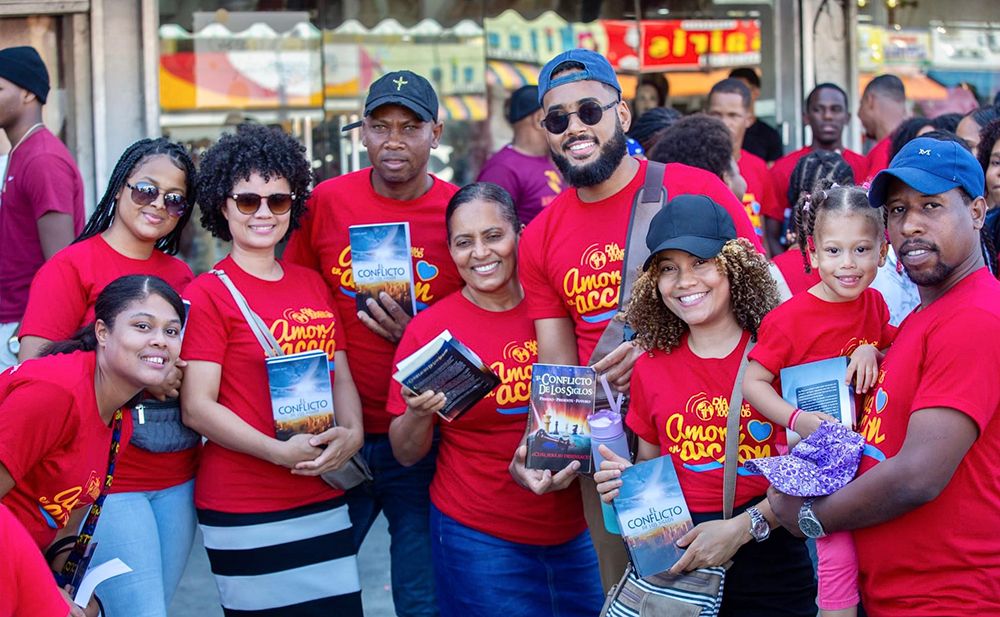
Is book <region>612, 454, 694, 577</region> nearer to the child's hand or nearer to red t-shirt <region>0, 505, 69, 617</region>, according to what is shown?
the child's hand

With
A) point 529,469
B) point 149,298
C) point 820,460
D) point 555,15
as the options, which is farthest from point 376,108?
point 555,15

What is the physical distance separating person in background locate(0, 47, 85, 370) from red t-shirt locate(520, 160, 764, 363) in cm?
211

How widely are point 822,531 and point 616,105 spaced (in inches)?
70.7

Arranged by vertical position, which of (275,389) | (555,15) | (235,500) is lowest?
(235,500)

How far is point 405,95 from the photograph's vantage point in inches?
185

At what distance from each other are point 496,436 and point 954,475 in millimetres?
1801

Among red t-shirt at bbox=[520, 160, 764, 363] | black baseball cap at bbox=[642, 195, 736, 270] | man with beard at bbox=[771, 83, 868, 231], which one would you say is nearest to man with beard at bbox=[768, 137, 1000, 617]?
black baseball cap at bbox=[642, 195, 736, 270]

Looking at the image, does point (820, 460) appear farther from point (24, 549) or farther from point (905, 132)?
point (905, 132)

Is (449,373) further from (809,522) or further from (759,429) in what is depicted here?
(809,522)

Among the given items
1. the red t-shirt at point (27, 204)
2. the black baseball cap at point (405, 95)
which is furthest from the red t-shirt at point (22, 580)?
the red t-shirt at point (27, 204)

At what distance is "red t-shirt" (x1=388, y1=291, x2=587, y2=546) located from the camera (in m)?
4.30

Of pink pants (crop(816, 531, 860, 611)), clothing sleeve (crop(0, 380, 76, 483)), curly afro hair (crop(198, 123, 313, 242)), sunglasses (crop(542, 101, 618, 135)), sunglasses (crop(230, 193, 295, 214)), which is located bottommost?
pink pants (crop(816, 531, 860, 611))

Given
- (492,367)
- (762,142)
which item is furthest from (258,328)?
(762,142)

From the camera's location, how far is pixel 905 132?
5.83 meters
